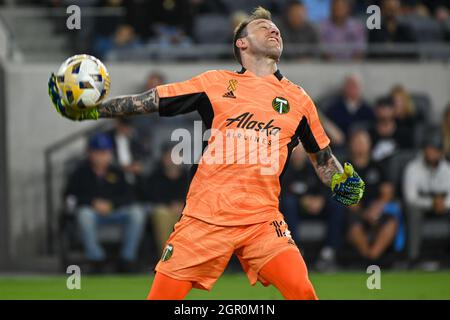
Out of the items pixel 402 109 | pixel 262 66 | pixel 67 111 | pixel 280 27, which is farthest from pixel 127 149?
pixel 67 111

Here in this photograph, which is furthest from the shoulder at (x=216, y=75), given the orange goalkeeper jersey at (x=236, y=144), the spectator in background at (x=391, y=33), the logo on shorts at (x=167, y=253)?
the spectator in background at (x=391, y=33)

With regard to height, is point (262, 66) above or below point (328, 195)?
above

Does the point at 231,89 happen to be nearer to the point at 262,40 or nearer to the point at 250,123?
the point at 250,123

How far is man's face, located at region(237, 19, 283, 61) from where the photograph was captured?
6707mm

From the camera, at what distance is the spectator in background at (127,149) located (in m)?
14.5

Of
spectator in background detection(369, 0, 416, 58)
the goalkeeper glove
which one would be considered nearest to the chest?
the goalkeeper glove

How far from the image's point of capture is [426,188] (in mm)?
14594

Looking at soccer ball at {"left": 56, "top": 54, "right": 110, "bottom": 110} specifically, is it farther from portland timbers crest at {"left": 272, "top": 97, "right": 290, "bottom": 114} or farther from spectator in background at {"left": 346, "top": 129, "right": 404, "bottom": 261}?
spectator in background at {"left": 346, "top": 129, "right": 404, "bottom": 261}

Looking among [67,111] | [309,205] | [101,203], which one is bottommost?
[309,205]

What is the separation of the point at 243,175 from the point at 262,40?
3.15ft

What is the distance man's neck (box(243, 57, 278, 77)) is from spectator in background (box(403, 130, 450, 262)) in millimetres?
8166

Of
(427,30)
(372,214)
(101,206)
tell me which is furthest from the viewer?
(427,30)

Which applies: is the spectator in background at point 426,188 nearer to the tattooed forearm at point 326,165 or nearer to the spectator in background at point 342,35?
the spectator in background at point 342,35

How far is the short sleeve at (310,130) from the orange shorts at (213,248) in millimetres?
705
